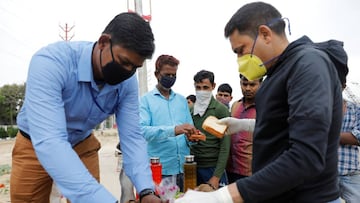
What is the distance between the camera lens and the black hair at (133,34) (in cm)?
171

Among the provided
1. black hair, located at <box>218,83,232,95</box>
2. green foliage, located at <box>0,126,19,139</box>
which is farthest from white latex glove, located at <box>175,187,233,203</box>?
green foliage, located at <box>0,126,19,139</box>

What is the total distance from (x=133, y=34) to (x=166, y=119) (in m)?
1.61

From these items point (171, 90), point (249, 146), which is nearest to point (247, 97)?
point (249, 146)

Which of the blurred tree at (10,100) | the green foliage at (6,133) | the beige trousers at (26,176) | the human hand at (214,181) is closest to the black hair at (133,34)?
the beige trousers at (26,176)

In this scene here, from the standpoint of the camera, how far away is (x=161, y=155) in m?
3.19

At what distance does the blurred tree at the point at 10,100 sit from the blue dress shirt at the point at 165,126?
4098cm

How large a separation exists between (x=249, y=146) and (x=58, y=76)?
206cm

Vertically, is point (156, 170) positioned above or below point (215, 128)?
below

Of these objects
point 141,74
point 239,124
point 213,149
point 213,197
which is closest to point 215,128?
point 239,124

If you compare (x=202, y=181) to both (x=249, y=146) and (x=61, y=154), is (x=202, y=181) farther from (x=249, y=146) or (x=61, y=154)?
(x=61, y=154)

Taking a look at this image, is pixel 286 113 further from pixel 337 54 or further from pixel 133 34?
pixel 133 34

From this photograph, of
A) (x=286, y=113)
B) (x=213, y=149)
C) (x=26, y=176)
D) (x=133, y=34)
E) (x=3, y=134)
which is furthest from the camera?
(x=3, y=134)

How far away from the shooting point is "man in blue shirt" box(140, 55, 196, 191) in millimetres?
3090

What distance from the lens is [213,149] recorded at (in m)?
3.40
